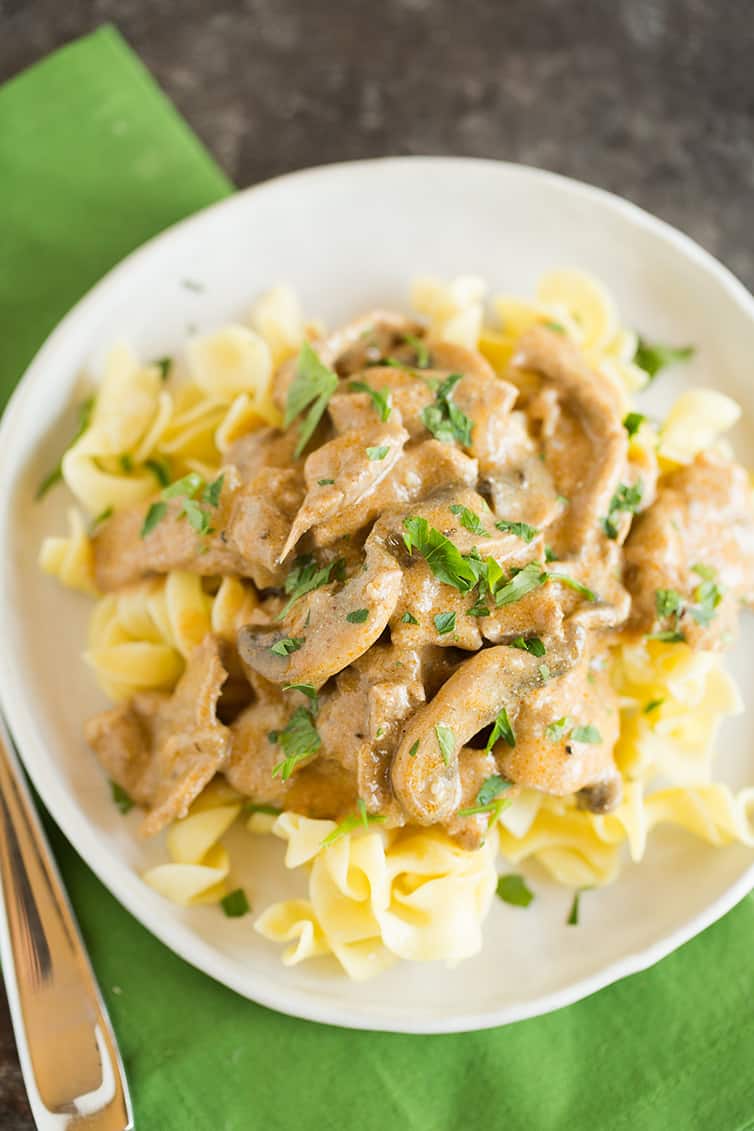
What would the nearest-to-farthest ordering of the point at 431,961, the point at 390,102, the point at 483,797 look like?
the point at 483,797 → the point at 431,961 → the point at 390,102

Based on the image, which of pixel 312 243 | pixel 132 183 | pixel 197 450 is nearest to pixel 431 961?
pixel 197 450

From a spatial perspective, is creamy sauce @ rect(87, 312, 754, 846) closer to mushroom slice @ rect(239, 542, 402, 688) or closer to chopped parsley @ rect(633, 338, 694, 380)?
mushroom slice @ rect(239, 542, 402, 688)

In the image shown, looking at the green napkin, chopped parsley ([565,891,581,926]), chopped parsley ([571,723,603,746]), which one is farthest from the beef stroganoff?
the green napkin

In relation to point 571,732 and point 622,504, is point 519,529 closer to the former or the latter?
point 622,504

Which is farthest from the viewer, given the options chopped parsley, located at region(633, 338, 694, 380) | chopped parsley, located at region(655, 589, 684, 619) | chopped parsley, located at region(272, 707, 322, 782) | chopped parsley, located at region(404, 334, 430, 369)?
chopped parsley, located at region(633, 338, 694, 380)

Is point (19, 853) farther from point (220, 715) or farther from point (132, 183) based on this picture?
point (132, 183)

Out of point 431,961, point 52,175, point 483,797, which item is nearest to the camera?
point 483,797

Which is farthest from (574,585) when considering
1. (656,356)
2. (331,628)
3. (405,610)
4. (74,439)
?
(74,439)
